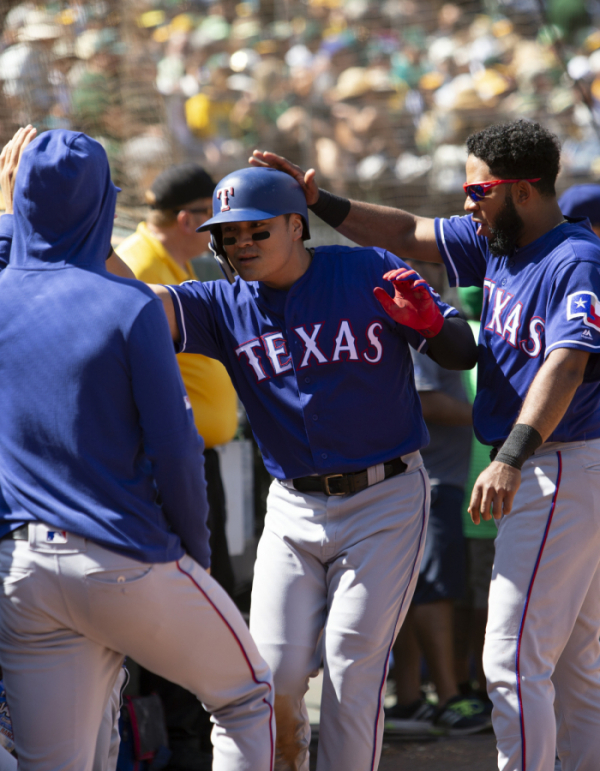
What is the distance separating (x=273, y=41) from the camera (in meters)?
11.1

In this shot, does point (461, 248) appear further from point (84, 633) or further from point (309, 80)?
Result: point (309, 80)

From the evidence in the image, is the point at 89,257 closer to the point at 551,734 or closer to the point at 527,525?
the point at 527,525

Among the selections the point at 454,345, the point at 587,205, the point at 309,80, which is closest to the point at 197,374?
the point at 454,345

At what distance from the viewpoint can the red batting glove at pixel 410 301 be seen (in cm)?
257

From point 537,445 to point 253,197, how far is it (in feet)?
3.57

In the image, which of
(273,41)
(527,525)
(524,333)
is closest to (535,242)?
(524,333)

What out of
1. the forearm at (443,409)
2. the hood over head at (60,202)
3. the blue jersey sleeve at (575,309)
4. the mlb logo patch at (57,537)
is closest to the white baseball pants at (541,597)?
the blue jersey sleeve at (575,309)

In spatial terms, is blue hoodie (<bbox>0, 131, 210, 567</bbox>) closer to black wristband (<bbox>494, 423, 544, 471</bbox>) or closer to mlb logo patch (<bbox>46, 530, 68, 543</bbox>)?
mlb logo patch (<bbox>46, 530, 68, 543</bbox>)

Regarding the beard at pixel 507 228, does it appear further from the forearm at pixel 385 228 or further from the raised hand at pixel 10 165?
the raised hand at pixel 10 165

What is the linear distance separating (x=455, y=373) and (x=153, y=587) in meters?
2.38

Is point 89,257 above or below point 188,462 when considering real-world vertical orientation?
above

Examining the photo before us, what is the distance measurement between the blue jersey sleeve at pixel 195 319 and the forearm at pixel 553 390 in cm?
98

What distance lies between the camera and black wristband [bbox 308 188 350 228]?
308cm

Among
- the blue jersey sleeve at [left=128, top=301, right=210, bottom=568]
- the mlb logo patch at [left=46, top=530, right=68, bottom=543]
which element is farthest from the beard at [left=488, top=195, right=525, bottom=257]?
the mlb logo patch at [left=46, top=530, right=68, bottom=543]
